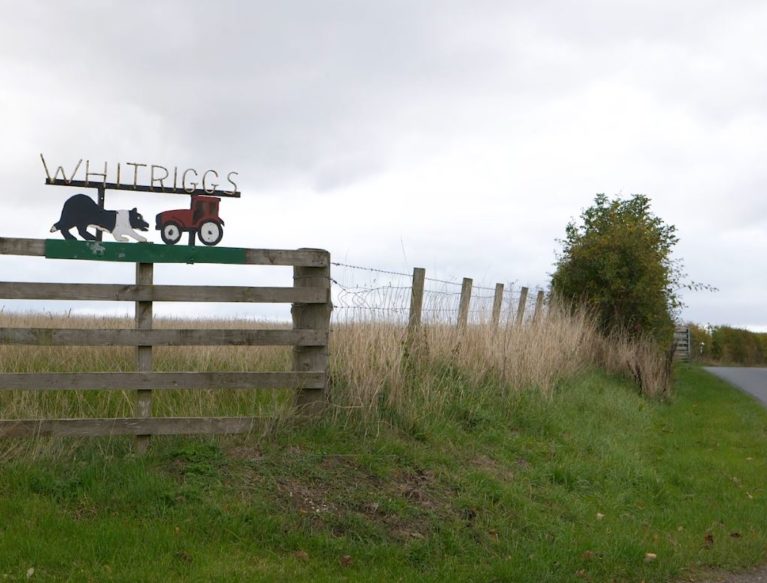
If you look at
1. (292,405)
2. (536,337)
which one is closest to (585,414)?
(536,337)

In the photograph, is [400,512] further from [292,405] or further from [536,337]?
[536,337]

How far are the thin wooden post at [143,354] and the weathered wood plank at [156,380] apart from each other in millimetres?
115

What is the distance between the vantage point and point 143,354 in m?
8.27

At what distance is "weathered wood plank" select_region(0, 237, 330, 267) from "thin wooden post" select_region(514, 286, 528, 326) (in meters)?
6.91

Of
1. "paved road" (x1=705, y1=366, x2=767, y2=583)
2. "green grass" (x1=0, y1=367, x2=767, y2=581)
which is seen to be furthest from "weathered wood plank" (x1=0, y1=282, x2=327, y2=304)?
"paved road" (x1=705, y1=366, x2=767, y2=583)

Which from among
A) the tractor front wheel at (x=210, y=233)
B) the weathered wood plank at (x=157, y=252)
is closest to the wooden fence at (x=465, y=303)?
the tractor front wheel at (x=210, y=233)

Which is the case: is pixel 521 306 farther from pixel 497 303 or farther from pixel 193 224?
pixel 193 224

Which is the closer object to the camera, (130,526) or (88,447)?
(130,526)

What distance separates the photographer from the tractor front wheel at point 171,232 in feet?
37.4

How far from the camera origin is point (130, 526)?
656 centimetres

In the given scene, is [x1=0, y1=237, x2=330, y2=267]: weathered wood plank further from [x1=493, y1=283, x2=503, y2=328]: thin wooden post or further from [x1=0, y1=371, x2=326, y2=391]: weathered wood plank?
[x1=493, y1=283, x2=503, y2=328]: thin wooden post

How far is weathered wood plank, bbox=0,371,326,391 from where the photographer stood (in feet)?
26.0

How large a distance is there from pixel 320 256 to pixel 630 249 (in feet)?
54.8

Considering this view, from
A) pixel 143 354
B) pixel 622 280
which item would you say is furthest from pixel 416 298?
pixel 622 280
